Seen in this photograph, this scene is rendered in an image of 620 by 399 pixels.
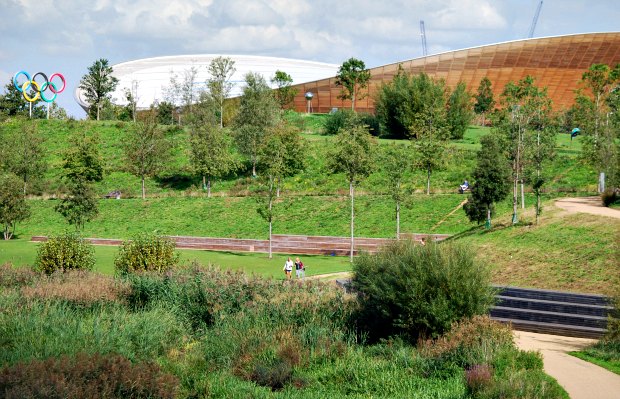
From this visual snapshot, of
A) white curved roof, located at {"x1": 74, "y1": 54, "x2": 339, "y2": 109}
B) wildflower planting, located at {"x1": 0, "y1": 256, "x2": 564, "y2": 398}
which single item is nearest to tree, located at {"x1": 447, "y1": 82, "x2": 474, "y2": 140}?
white curved roof, located at {"x1": 74, "y1": 54, "x2": 339, "y2": 109}

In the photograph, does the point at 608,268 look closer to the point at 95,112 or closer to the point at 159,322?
the point at 159,322

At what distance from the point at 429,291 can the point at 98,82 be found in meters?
70.2

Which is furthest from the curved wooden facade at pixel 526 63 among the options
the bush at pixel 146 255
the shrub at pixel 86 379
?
the shrub at pixel 86 379

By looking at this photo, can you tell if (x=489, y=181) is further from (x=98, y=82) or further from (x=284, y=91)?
(x=98, y=82)

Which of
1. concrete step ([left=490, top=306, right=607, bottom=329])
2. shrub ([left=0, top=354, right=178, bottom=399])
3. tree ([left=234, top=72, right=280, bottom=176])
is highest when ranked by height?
tree ([left=234, top=72, right=280, bottom=176])

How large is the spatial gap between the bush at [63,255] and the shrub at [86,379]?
11.5 m

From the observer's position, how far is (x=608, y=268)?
19938 mm

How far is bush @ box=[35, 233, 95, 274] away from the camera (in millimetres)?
22062

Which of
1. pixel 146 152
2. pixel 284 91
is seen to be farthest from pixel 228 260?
pixel 284 91

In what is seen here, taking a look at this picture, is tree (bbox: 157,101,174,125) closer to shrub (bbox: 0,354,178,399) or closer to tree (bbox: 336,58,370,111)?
tree (bbox: 336,58,370,111)

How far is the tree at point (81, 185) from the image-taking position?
3550cm

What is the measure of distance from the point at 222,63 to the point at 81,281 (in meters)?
47.6

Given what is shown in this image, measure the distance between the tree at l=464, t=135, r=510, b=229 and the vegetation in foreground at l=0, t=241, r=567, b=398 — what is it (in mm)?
12665

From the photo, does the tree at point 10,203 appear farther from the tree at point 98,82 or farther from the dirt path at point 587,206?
the tree at point 98,82
